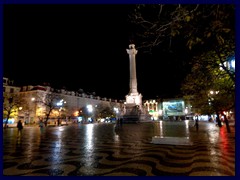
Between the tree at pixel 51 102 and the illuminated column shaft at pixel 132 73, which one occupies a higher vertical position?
the illuminated column shaft at pixel 132 73

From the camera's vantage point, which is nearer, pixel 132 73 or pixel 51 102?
pixel 51 102

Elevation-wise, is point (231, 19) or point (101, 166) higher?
point (231, 19)

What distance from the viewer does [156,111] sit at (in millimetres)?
149750

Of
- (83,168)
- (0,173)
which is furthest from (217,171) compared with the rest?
(0,173)

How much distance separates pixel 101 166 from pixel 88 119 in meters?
94.6

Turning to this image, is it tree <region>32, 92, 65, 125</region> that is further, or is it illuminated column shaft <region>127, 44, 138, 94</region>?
illuminated column shaft <region>127, 44, 138, 94</region>

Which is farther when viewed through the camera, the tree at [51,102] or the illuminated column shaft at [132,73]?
the illuminated column shaft at [132,73]

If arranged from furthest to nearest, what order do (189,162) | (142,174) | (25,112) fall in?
(25,112)
(189,162)
(142,174)

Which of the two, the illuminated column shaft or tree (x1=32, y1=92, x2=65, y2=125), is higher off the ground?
the illuminated column shaft

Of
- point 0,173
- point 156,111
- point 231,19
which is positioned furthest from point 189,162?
point 156,111

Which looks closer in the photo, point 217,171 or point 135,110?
point 217,171

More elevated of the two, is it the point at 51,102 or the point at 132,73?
the point at 132,73

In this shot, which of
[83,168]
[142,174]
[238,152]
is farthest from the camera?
[83,168]

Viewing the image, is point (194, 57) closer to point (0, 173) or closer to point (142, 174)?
point (142, 174)
